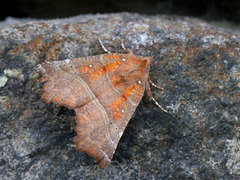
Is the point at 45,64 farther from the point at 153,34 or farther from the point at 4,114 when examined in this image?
the point at 153,34

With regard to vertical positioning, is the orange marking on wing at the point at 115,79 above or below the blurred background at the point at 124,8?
below

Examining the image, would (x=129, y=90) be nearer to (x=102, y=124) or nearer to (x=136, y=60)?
(x=136, y=60)

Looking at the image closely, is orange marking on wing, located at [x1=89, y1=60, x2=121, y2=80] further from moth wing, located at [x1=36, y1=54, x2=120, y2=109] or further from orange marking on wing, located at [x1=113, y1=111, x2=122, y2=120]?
orange marking on wing, located at [x1=113, y1=111, x2=122, y2=120]

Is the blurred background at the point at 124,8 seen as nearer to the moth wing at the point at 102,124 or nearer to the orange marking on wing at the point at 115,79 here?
the orange marking on wing at the point at 115,79

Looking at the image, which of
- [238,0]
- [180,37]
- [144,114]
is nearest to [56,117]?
[144,114]

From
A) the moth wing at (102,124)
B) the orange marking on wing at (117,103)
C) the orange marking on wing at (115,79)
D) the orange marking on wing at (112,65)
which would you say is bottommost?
the moth wing at (102,124)

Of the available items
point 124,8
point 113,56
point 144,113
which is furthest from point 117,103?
point 124,8

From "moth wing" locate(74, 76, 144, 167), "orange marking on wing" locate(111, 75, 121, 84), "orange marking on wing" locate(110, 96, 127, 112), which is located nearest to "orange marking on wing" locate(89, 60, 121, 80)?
"orange marking on wing" locate(111, 75, 121, 84)

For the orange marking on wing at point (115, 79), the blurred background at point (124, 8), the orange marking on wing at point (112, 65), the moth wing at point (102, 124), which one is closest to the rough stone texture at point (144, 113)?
the moth wing at point (102, 124)
